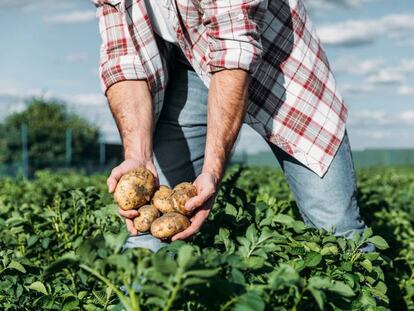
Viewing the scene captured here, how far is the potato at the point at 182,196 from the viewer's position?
7.76 feet

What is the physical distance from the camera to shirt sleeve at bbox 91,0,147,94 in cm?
304

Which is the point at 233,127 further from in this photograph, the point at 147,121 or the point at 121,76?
the point at 121,76

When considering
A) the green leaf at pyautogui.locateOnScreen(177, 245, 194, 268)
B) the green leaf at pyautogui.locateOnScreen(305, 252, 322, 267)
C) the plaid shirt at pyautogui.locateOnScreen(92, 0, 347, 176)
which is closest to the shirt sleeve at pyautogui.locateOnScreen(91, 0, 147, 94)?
the plaid shirt at pyautogui.locateOnScreen(92, 0, 347, 176)

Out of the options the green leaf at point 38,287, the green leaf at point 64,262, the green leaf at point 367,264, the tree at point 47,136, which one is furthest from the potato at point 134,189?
the tree at point 47,136

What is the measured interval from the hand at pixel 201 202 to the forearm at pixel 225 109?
17 cm

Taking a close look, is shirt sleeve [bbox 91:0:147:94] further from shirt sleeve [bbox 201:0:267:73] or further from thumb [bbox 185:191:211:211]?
thumb [bbox 185:191:211:211]

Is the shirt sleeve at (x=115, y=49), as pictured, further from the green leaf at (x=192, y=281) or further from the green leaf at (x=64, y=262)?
the green leaf at (x=192, y=281)

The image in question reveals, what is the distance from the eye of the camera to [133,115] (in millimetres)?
2902

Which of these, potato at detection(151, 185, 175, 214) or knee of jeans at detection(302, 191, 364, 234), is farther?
knee of jeans at detection(302, 191, 364, 234)

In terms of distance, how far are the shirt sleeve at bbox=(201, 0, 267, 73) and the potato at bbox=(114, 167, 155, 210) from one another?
1.76 ft

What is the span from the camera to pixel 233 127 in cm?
270

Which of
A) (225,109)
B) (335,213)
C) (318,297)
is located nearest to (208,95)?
(225,109)

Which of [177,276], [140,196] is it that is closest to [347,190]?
[140,196]

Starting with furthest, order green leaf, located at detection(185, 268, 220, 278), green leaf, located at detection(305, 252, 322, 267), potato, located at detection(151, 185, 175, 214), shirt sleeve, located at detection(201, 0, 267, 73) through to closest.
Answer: shirt sleeve, located at detection(201, 0, 267, 73), potato, located at detection(151, 185, 175, 214), green leaf, located at detection(305, 252, 322, 267), green leaf, located at detection(185, 268, 220, 278)
